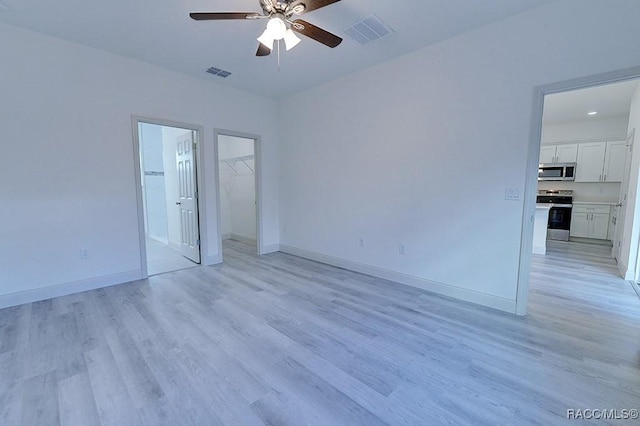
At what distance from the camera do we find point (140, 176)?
360 cm

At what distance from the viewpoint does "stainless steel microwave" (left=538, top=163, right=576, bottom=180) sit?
6.38 meters

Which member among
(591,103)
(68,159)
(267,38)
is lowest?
(68,159)

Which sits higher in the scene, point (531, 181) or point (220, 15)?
point (220, 15)

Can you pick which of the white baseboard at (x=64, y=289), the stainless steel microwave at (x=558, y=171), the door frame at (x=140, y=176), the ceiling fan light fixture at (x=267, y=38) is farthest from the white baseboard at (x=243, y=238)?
the stainless steel microwave at (x=558, y=171)

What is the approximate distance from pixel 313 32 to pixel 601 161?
772 cm

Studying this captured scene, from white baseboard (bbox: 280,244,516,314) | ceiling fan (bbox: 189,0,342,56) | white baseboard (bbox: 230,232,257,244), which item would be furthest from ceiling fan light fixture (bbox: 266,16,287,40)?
white baseboard (bbox: 230,232,257,244)

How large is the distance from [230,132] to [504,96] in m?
3.96

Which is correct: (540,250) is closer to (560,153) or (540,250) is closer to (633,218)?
(633,218)

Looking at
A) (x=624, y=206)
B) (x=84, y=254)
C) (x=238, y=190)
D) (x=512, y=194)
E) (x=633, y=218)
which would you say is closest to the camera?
(x=512, y=194)

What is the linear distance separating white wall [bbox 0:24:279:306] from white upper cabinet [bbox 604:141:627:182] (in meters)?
8.99

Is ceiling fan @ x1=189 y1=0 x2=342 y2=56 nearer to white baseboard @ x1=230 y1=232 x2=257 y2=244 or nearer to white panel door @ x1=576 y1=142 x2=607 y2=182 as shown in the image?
white baseboard @ x1=230 y1=232 x2=257 y2=244

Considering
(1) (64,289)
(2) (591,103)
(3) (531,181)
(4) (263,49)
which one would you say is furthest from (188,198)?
(2) (591,103)

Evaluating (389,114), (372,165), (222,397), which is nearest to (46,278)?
(222,397)

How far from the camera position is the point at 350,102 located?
13.0 feet
